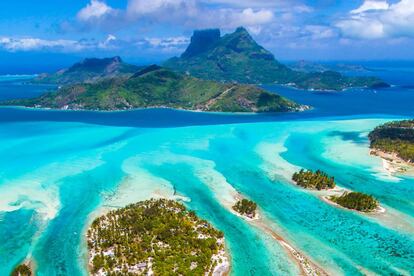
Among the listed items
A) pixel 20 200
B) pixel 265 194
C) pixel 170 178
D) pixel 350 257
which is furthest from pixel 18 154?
pixel 350 257

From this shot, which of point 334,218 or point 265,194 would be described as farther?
point 265,194

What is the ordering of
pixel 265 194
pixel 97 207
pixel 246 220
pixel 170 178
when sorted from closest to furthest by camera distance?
pixel 246 220
pixel 97 207
pixel 265 194
pixel 170 178

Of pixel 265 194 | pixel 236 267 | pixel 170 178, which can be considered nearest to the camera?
pixel 236 267

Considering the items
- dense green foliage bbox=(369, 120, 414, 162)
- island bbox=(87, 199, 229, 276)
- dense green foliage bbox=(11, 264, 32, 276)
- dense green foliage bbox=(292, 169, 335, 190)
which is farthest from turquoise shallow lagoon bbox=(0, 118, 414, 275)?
dense green foliage bbox=(369, 120, 414, 162)

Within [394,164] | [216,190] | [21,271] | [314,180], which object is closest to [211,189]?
[216,190]

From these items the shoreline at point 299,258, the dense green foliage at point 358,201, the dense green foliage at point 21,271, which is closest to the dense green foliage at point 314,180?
the dense green foliage at point 358,201

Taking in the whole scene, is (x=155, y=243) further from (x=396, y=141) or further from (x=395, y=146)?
(x=396, y=141)

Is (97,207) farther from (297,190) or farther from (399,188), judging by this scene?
(399,188)

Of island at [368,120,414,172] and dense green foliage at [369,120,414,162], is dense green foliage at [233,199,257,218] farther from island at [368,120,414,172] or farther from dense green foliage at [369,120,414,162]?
dense green foliage at [369,120,414,162]
